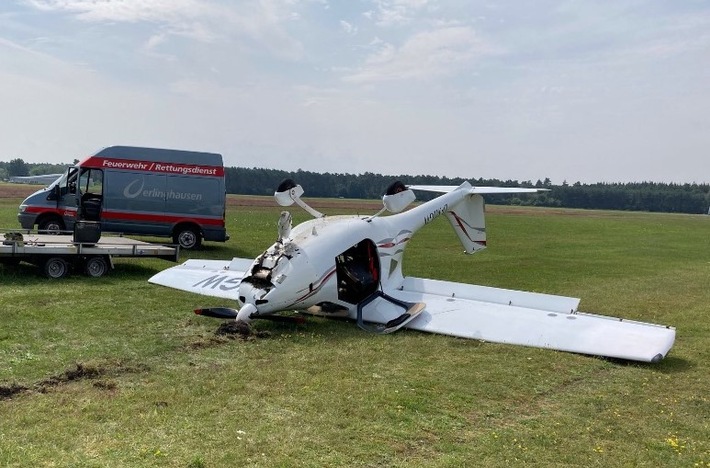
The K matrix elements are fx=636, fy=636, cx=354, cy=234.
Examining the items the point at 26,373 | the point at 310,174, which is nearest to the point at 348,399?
the point at 26,373

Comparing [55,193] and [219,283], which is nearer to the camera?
[219,283]

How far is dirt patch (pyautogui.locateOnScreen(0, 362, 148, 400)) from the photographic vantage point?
6824 millimetres

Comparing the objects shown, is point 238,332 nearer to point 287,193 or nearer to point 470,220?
point 287,193

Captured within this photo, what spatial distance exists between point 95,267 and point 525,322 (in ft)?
32.7

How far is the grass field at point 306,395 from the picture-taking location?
5707mm

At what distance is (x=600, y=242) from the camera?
3475 centimetres

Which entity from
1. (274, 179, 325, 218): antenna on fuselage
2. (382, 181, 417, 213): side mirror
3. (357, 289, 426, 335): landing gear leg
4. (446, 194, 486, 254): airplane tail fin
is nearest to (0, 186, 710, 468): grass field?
(357, 289, 426, 335): landing gear leg

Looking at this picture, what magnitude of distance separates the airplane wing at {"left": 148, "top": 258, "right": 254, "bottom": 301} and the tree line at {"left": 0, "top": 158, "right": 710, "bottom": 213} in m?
81.3

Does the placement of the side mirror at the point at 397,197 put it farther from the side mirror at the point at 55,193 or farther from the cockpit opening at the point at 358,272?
the side mirror at the point at 55,193

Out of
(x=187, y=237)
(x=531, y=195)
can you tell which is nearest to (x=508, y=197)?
(x=531, y=195)

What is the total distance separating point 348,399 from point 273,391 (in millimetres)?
888

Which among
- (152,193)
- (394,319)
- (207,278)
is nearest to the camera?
(394,319)

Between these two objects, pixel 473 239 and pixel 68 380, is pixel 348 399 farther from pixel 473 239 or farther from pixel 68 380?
pixel 473 239

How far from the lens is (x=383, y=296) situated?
1182cm
